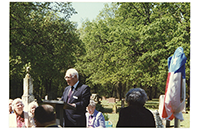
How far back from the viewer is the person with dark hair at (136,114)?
3.93 m

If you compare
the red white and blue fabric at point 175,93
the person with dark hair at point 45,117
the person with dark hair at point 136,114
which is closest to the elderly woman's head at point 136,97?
the person with dark hair at point 136,114

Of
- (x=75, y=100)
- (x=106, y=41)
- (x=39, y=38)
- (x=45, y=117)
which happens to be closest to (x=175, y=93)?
(x=75, y=100)

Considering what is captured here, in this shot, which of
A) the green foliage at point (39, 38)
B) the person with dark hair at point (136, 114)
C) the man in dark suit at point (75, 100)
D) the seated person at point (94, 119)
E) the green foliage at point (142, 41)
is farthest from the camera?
the green foliage at point (142, 41)

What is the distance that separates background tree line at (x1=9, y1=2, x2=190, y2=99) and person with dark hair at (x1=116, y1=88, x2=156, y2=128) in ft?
42.6

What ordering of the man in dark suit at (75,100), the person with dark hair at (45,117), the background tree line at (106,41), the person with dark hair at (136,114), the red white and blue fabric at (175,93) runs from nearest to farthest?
1. the person with dark hair at (45,117)
2. the person with dark hair at (136,114)
3. the man in dark suit at (75,100)
4. the red white and blue fabric at (175,93)
5. the background tree line at (106,41)

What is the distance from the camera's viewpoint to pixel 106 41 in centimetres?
2536

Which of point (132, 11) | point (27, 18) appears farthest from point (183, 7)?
point (27, 18)

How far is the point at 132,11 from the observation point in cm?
2514

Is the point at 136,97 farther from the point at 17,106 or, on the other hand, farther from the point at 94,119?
the point at 17,106

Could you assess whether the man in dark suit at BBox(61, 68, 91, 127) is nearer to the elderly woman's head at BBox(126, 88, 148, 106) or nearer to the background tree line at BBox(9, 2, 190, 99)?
the elderly woman's head at BBox(126, 88, 148, 106)

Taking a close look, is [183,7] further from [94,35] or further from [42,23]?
[42,23]

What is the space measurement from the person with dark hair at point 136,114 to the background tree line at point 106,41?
42.6 ft

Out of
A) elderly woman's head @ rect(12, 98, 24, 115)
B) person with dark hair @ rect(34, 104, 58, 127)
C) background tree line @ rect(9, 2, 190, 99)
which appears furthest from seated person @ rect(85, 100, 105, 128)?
background tree line @ rect(9, 2, 190, 99)

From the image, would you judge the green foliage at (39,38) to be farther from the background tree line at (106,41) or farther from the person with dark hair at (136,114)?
the person with dark hair at (136,114)
